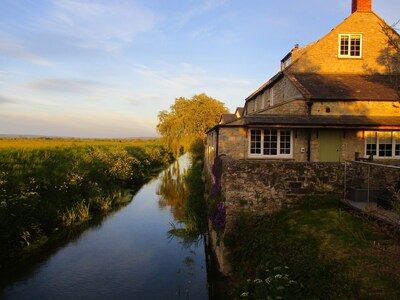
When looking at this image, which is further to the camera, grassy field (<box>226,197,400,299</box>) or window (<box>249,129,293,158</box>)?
window (<box>249,129,293,158</box>)

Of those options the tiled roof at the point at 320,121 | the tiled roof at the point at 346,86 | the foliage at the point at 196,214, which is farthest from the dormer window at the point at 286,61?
the foliage at the point at 196,214

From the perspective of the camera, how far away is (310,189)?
9.28 m

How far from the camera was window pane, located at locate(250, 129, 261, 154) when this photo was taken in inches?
645

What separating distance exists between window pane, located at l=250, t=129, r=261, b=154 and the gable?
6399mm

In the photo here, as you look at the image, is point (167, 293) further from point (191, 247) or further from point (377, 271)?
point (377, 271)

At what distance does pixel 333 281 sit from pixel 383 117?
46.3 ft

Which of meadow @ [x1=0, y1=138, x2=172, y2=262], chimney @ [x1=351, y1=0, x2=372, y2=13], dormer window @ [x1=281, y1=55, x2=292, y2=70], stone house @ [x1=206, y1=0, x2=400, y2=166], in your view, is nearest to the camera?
meadow @ [x1=0, y1=138, x2=172, y2=262]

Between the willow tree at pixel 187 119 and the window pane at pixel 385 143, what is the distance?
24.5 m

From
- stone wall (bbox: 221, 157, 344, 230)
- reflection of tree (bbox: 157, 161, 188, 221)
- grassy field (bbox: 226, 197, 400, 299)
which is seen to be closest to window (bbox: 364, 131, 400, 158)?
stone wall (bbox: 221, 157, 344, 230)

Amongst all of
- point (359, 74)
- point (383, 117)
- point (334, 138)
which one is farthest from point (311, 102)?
point (359, 74)

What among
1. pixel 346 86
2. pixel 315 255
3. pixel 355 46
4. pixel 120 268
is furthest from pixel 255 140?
pixel 315 255

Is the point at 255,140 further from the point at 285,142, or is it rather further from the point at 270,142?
the point at 285,142

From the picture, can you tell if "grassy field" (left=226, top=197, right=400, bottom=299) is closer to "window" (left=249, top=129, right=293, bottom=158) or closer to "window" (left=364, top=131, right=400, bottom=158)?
"window" (left=249, top=129, right=293, bottom=158)

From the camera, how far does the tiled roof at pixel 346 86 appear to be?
1683cm
